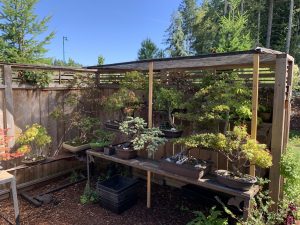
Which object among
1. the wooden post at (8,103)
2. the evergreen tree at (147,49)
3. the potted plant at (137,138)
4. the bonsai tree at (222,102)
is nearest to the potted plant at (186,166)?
the potted plant at (137,138)

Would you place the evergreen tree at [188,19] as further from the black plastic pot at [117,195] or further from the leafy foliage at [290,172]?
the leafy foliage at [290,172]

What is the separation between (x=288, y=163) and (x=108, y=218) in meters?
2.22

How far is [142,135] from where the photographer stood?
3068 millimetres

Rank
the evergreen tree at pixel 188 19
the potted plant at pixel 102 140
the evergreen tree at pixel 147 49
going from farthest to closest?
1. the evergreen tree at pixel 188 19
2. the evergreen tree at pixel 147 49
3. the potted plant at pixel 102 140

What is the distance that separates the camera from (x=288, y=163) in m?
2.30

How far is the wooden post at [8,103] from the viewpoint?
3274mm

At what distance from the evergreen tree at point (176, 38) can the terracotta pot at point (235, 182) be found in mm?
17308

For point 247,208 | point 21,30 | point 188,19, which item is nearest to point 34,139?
point 247,208

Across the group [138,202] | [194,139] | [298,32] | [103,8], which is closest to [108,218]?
[138,202]

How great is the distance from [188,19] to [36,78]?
19.2 meters

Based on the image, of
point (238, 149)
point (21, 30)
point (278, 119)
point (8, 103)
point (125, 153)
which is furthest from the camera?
point (21, 30)

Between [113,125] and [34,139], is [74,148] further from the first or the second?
[113,125]

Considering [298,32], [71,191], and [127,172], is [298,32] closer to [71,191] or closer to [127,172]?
[127,172]

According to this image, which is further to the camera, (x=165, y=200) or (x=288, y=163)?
(x=165, y=200)
